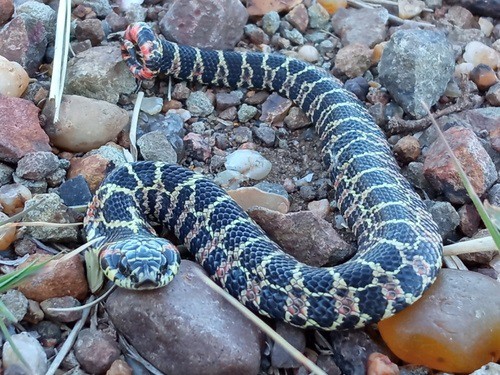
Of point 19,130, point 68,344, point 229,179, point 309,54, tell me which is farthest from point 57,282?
point 309,54

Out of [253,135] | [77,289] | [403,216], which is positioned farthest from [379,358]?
[253,135]

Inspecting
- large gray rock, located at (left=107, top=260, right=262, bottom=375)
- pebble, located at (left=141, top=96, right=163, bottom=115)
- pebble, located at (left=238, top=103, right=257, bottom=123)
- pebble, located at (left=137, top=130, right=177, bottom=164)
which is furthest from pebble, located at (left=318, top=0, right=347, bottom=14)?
large gray rock, located at (left=107, top=260, right=262, bottom=375)

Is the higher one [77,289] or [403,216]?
[403,216]

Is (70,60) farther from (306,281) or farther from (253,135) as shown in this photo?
(306,281)

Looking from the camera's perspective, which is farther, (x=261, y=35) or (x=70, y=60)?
(x=261, y=35)

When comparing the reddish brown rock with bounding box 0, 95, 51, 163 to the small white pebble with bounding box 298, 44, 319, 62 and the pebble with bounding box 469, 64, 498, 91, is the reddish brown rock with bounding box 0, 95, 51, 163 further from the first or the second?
the pebble with bounding box 469, 64, 498, 91

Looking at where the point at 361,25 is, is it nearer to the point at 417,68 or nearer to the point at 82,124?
the point at 417,68

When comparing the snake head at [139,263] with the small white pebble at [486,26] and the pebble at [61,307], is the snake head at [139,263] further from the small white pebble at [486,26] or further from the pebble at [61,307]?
the small white pebble at [486,26]
